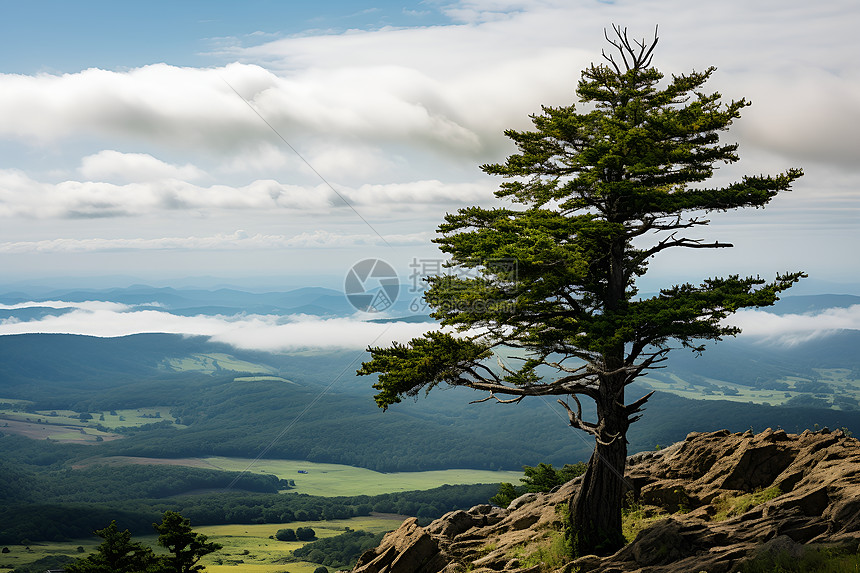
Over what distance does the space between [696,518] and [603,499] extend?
357 cm

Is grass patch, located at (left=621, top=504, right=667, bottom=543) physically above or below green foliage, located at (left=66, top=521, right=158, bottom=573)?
above

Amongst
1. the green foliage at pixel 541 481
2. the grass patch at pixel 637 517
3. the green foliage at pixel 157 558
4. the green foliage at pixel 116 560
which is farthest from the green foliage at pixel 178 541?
the grass patch at pixel 637 517

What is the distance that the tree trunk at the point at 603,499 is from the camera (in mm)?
23875

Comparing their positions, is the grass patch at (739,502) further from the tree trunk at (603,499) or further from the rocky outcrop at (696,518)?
the tree trunk at (603,499)

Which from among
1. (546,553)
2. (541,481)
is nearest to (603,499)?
(546,553)

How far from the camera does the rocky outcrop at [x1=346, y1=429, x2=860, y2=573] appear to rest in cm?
1845

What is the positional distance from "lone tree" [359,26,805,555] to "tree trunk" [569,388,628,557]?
50 mm

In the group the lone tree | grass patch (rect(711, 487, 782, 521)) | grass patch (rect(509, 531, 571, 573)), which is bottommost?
grass patch (rect(509, 531, 571, 573))

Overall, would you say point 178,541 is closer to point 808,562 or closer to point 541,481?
point 541,481

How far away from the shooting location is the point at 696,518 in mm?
23672

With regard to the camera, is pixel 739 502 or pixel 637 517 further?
pixel 637 517

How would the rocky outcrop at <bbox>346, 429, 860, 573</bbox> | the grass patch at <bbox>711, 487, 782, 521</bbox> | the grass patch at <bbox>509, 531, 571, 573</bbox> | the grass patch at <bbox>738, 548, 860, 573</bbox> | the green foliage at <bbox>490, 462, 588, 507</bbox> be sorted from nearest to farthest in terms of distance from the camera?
the grass patch at <bbox>738, 548, 860, 573</bbox>, the rocky outcrop at <bbox>346, 429, 860, 573</bbox>, the grass patch at <bbox>509, 531, 571, 573</bbox>, the grass patch at <bbox>711, 487, 782, 521</bbox>, the green foliage at <bbox>490, 462, 588, 507</bbox>

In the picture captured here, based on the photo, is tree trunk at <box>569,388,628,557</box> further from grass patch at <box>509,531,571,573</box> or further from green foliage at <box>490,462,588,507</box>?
green foliage at <box>490,462,588,507</box>

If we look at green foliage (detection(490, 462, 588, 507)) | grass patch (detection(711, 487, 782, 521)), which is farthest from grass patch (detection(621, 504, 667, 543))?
green foliage (detection(490, 462, 588, 507))
